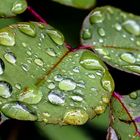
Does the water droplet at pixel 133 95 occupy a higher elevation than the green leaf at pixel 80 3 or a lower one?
lower

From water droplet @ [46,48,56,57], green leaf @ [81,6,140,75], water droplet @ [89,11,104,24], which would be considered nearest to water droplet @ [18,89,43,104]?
water droplet @ [46,48,56,57]

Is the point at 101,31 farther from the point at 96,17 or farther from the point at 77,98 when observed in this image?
the point at 77,98

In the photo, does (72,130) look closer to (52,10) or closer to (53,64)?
(52,10)

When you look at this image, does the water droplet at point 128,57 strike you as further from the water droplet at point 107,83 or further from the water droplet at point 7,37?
the water droplet at point 7,37

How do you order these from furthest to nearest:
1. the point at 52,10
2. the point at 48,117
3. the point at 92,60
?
the point at 52,10, the point at 92,60, the point at 48,117

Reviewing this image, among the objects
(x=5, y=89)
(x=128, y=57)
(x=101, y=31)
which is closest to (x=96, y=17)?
(x=101, y=31)

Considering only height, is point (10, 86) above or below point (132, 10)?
above

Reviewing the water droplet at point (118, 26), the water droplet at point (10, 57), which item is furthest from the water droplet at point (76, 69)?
the water droplet at point (118, 26)

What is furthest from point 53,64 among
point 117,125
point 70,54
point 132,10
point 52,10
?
point 132,10

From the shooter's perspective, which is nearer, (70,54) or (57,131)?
(70,54)
